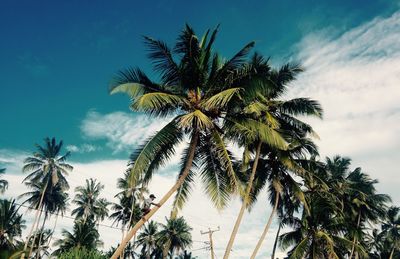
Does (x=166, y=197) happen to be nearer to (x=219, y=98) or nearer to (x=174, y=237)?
(x=219, y=98)

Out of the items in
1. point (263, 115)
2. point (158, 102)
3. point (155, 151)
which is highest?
point (263, 115)

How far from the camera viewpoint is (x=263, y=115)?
17672 millimetres

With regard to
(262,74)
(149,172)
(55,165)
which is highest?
(55,165)

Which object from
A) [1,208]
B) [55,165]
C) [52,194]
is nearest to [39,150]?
[55,165]

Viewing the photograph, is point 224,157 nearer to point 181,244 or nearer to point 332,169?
point 332,169

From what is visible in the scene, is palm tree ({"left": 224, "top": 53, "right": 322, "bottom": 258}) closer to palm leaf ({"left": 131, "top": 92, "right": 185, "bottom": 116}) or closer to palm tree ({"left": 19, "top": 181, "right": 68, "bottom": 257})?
palm leaf ({"left": 131, "top": 92, "right": 185, "bottom": 116})

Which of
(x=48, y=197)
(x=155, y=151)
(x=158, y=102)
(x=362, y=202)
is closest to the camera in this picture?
(x=158, y=102)

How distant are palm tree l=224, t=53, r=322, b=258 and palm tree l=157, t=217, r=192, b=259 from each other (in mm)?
30459

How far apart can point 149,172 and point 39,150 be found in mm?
31967

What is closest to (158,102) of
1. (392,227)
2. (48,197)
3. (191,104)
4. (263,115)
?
(191,104)

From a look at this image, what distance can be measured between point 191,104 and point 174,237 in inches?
1459

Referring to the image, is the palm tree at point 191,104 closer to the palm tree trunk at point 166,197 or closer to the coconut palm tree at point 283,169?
the palm tree trunk at point 166,197

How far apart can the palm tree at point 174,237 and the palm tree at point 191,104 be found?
33939 mm

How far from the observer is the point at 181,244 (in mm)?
46688
